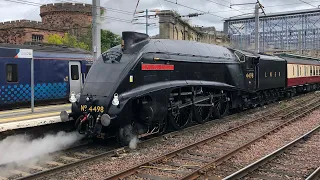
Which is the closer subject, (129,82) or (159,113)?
(129,82)

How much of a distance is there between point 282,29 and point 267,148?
198ft

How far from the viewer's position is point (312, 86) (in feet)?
100

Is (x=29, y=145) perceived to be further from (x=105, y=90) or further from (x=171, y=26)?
(x=171, y=26)

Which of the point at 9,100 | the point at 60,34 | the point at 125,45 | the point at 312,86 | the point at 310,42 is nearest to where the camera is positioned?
the point at 125,45

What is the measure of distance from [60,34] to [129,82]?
3091 cm

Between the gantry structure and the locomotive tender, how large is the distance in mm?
47089

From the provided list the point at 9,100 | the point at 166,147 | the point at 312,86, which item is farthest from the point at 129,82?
the point at 312,86

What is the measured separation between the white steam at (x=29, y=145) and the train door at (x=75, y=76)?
19.9 feet

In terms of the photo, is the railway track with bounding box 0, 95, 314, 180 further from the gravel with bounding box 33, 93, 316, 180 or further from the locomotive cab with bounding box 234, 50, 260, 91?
the locomotive cab with bounding box 234, 50, 260, 91

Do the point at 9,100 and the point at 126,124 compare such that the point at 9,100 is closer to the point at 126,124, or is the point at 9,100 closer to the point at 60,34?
the point at 126,124

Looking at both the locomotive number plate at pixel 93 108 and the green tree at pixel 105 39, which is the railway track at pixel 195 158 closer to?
the locomotive number plate at pixel 93 108

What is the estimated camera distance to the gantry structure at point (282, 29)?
60.2m

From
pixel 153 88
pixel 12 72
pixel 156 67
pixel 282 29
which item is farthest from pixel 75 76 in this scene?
pixel 282 29

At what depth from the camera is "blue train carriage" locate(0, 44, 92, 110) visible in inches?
490
